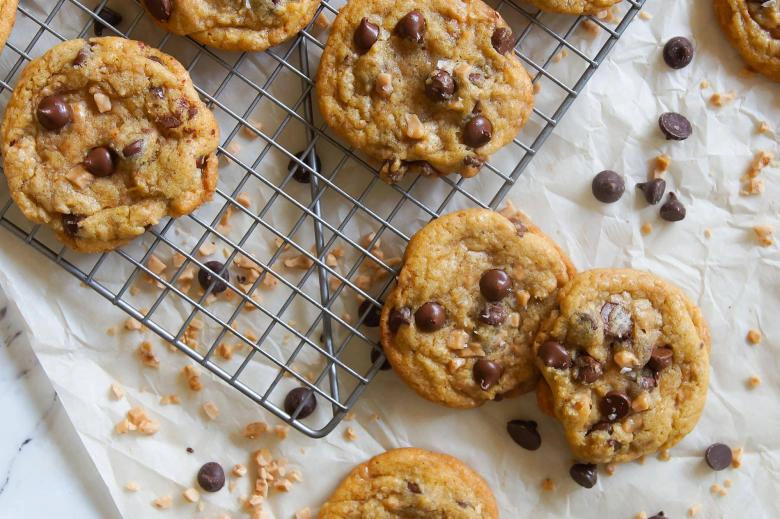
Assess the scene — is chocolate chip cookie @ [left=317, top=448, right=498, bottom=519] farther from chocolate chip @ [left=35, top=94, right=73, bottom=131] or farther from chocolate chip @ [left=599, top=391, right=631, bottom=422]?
chocolate chip @ [left=35, top=94, right=73, bottom=131]

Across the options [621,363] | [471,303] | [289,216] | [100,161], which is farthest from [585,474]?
[100,161]

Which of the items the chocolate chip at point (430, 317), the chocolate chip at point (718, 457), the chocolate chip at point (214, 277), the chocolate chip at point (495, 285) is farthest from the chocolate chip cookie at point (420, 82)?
the chocolate chip at point (718, 457)

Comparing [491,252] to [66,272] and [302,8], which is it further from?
[66,272]

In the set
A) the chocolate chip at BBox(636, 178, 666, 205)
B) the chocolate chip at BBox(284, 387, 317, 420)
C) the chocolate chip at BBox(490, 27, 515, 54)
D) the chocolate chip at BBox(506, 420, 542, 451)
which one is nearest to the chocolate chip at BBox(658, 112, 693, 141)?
the chocolate chip at BBox(636, 178, 666, 205)

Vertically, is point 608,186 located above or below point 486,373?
above

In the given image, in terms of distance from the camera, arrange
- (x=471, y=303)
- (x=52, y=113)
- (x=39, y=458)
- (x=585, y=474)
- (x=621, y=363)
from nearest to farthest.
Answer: (x=52, y=113) < (x=621, y=363) < (x=471, y=303) < (x=585, y=474) < (x=39, y=458)

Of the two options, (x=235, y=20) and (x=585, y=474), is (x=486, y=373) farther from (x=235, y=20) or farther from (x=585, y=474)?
(x=235, y=20)

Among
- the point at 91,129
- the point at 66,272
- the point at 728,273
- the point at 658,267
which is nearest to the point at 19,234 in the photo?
the point at 66,272
